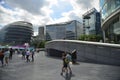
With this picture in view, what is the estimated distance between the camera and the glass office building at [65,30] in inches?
6506

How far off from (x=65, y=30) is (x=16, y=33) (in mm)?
44891

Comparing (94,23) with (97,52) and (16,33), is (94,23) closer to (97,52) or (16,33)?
(16,33)

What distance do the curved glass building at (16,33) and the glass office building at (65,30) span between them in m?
28.6

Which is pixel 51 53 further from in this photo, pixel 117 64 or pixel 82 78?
pixel 82 78

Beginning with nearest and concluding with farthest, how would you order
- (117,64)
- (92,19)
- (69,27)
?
(117,64) → (92,19) → (69,27)

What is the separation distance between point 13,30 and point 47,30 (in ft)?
138

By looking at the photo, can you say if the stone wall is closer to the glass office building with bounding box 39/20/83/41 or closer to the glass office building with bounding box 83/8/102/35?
the glass office building with bounding box 83/8/102/35

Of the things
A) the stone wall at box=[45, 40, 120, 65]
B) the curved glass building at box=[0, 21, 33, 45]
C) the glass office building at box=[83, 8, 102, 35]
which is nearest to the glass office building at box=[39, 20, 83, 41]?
the curved glass building at box=[0, 21, 33, 45]

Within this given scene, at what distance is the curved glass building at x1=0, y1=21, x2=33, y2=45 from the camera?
156000 millimetres

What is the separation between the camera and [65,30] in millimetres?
177750

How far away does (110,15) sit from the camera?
39938 mm

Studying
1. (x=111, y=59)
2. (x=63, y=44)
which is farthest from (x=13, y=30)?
(x=111, y=59)

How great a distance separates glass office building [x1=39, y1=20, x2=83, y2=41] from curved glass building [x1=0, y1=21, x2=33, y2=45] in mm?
28638

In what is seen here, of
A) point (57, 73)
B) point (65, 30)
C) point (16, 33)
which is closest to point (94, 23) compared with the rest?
point (65, 30)
